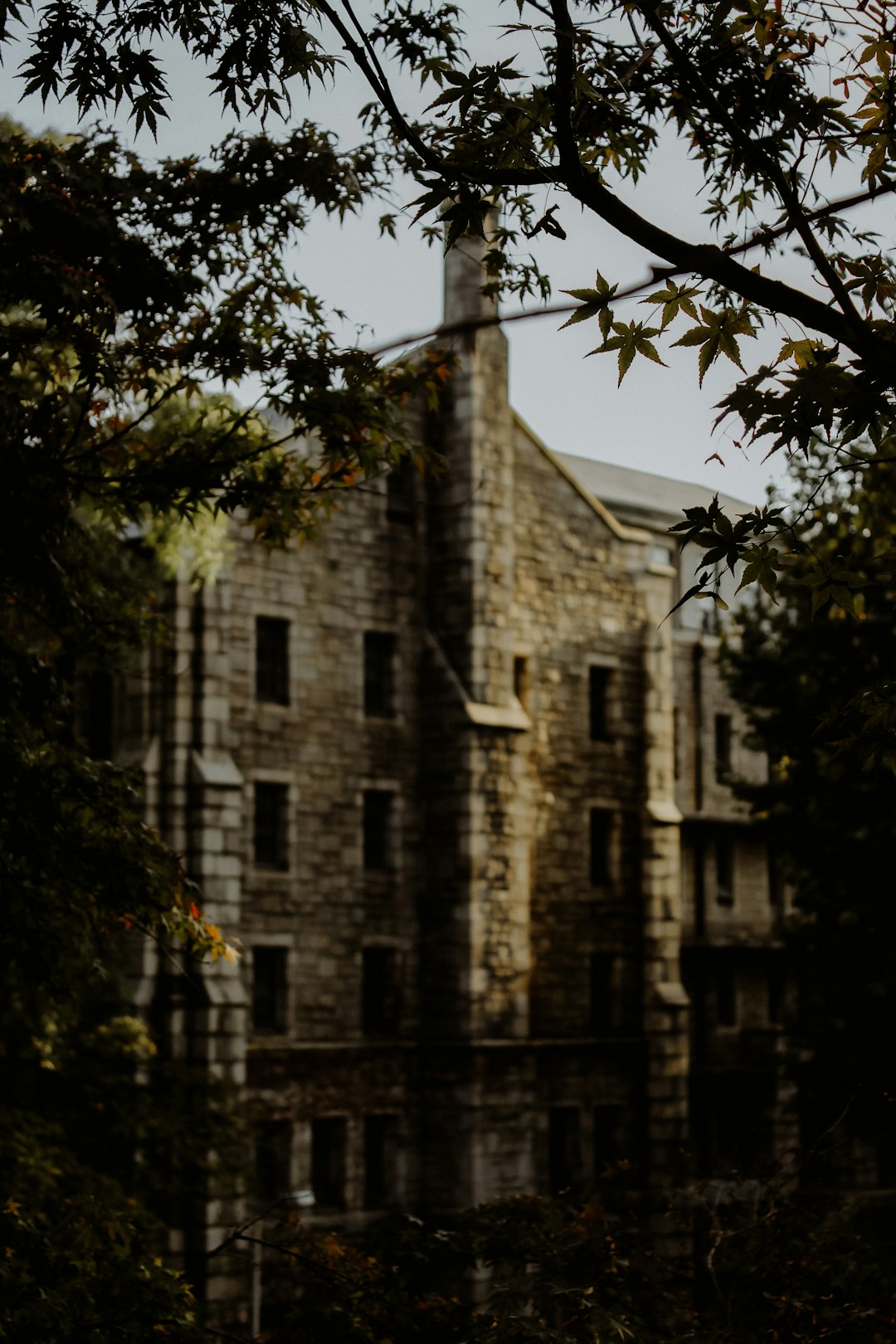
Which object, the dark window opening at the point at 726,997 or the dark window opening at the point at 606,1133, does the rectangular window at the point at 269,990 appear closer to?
the dark window opening at the point at 606,1133

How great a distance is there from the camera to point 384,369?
11594 mm

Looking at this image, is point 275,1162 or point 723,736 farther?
point 723,736

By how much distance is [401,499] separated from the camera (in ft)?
115

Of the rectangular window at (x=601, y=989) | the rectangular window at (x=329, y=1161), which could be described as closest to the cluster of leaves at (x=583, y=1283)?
the rectangular window at (x=329, y=1161)

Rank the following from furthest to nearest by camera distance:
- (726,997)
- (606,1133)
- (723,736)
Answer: (723,736) < (726,997) < (606,1133)

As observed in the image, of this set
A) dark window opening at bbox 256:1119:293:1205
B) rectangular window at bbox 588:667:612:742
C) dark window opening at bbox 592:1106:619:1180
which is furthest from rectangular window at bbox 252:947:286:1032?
rectangular window at bbox 588:667:612:742

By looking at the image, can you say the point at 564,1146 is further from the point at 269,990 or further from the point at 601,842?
the point at 269,990

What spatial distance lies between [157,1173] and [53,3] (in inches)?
754

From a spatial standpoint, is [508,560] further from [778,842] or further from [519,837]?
[778,842]

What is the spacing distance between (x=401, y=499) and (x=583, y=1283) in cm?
2606

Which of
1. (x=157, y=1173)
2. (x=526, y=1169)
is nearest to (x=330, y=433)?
(x=157, y=1173)

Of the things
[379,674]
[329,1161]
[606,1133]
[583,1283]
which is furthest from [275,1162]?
[583,1283]

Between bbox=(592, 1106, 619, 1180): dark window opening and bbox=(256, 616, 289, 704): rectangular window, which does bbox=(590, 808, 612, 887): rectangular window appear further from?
bbox=(256, 616, 289, 704): rectangular window

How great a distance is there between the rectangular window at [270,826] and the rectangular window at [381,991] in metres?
2.72
